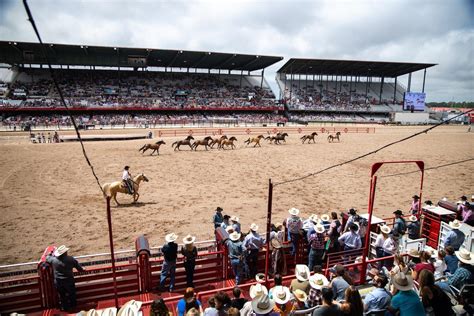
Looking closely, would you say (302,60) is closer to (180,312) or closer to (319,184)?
(319,184)

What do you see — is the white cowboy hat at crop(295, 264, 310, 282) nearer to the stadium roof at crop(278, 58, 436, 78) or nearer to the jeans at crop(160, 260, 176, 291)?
the jeans at crop(160, 260, 176, 291)

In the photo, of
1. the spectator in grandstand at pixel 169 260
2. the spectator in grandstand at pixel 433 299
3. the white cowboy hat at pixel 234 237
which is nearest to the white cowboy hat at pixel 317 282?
the spectator in grandstand at pixel 433 299

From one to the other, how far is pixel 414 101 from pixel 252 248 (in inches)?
2932

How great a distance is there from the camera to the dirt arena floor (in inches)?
365

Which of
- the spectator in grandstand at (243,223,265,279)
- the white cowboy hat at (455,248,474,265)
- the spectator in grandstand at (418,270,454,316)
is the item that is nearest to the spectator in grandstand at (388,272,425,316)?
the spectator in grandstand at (418,270,454,316)

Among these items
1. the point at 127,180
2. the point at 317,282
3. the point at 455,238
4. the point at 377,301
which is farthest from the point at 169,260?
the point at 127,180

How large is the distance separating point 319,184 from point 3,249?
1302 centimetres

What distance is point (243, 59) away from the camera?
5600 centimetres

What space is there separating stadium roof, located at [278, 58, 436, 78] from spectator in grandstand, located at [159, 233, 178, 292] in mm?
58028

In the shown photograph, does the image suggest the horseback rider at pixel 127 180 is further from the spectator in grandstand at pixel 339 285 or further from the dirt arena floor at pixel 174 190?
the spectator in grandstand at pixel 339 285

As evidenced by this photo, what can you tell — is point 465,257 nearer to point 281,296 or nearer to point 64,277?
point 281,296

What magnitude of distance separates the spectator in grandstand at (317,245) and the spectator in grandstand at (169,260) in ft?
9.86

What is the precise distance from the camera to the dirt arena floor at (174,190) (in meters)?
9.27

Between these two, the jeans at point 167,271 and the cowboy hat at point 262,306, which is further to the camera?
the jeans at point 167,271
